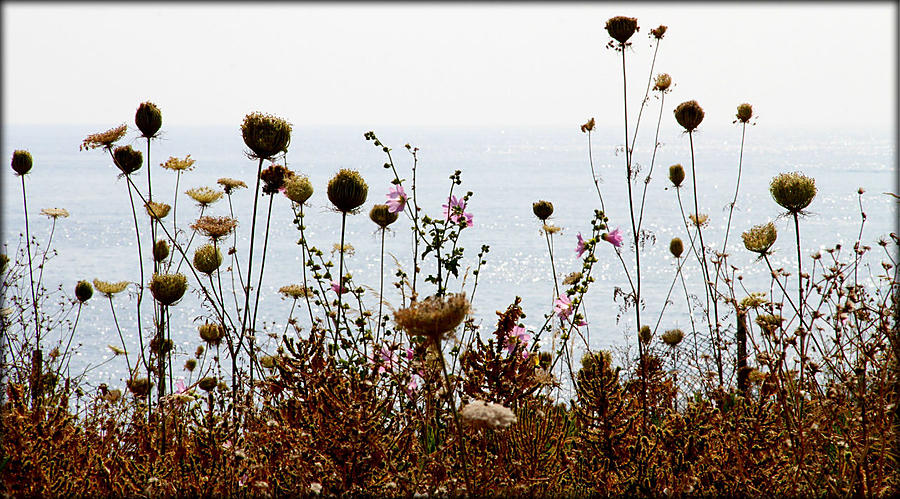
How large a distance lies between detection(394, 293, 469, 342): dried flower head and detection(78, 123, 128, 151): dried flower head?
185cm

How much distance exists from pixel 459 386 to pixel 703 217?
1.76 metres

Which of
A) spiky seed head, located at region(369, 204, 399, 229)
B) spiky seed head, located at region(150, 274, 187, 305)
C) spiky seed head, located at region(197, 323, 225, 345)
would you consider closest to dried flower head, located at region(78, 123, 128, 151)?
spiky seed head, located at region(150, 274, 187, 305)

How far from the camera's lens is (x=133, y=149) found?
313 centimetres

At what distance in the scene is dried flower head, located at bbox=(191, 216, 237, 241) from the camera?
2.92m

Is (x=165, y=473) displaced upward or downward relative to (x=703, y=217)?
downward

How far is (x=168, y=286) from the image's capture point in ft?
9.14

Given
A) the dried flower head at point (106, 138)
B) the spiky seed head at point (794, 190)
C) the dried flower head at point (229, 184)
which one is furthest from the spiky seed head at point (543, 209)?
the dried flower head at point (106, 138)

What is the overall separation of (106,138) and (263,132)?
691mm

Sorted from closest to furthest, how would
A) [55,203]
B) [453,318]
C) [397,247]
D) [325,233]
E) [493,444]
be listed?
[453,318], [493,444], [397,247], [325,233], [55,203]

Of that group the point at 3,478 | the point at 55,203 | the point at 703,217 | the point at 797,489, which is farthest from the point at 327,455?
the point at 55,203

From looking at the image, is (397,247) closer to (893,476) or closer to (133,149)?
(133,149)

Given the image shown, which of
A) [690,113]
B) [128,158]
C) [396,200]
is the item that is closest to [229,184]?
[128,158]

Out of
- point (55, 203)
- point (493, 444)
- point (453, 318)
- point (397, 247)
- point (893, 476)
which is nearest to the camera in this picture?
point (453, 318)

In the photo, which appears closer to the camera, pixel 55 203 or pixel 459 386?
pixel 459 386
